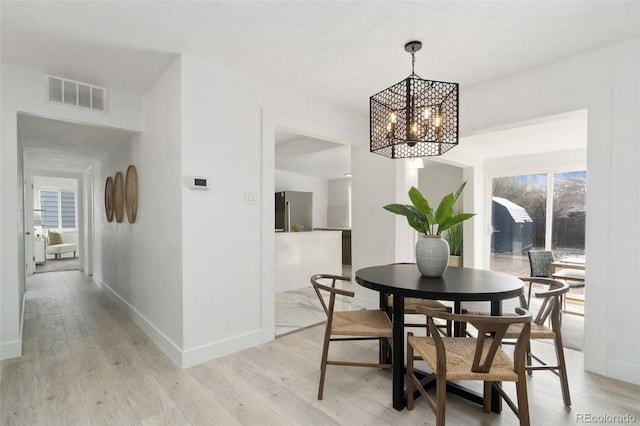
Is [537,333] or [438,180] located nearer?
[537,333]

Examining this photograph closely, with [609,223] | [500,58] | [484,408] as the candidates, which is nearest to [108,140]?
[500,58]

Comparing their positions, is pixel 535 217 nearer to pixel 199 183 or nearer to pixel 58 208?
pixel 199 183

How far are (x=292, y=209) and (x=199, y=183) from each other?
4667mm

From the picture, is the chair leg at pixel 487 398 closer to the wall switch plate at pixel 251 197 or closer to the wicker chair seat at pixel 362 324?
the wicker chair seat at pixel 362 324

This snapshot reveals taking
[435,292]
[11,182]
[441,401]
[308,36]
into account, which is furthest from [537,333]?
[11,182]

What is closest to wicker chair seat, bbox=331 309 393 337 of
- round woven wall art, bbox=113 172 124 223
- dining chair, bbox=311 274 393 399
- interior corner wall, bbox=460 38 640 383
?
dining chair, bbox=311 274 393 399

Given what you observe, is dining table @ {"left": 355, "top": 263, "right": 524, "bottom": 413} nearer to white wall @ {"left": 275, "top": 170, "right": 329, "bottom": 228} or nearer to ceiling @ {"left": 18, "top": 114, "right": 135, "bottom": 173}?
ceiling @ {"left": 18, "top": 114, "right": 135, "bottom": 173}

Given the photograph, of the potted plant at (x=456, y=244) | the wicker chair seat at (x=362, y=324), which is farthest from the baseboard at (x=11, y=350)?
the potted plant at (x=456, y=244)

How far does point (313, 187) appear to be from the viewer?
870 cm

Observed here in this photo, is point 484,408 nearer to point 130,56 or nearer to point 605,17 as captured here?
point 605,17

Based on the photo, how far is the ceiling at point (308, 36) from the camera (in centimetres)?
192

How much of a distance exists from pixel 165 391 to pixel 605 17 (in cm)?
369

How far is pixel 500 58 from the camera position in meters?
2.55

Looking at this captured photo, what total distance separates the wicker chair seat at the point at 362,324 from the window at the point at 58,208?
9902 millimetres
